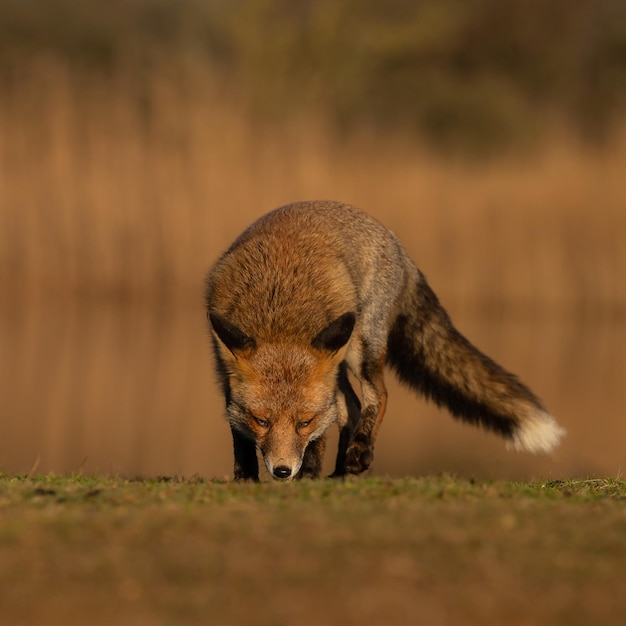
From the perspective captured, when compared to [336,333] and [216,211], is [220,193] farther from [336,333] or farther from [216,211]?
[336,333]

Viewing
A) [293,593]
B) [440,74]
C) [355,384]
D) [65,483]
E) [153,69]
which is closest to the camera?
[293,593]

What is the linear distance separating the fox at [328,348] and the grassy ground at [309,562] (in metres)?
1.31

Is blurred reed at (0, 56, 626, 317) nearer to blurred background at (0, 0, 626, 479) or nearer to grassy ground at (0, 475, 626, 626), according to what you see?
blurred background at (0, 0, 626, 479)

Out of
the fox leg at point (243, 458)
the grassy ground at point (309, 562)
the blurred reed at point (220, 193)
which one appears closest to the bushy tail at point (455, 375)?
the fox leg at point (243, 458)

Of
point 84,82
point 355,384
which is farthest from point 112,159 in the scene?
point 355,384

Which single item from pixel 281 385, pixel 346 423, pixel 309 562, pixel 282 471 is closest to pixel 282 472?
pixel 282 471

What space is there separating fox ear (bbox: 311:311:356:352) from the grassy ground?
1.47 m

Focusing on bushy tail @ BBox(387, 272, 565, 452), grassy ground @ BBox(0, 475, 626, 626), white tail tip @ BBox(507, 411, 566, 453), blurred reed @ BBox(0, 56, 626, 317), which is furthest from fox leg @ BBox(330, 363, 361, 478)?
blurred reed @ BBox(0, 56, 626, 317)

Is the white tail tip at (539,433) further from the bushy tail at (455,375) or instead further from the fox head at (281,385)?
the fox head at (281,385)

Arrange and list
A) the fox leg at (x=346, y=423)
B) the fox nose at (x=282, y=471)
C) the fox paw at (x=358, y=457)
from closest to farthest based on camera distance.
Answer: the fox nose at (x=282, y=471) → the fox paw at (x=358, y=457) → the fox leg at (x=346, y=423)

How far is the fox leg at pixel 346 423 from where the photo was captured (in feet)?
23.1

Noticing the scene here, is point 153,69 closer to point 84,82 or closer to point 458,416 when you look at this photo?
point 84,82

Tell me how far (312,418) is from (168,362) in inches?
325

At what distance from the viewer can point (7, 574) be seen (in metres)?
3.81
